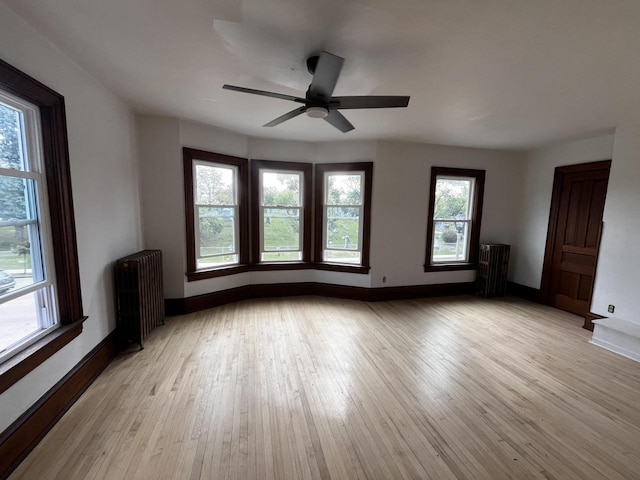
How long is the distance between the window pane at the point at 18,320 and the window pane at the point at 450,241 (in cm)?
487

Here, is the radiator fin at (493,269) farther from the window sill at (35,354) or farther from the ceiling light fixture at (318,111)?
the window sill at (35,354)

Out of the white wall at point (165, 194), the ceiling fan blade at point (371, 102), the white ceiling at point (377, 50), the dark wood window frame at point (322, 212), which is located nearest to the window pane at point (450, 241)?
the dark wood window frame at point (322, 212)

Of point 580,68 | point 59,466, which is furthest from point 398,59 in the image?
point 59,466

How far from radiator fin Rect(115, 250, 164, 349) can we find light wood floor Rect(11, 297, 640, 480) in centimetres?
23

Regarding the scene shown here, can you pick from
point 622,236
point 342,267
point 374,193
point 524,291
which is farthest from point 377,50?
point 524,291

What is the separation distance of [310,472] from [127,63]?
10.1ft

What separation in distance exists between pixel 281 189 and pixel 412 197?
84.5 inches

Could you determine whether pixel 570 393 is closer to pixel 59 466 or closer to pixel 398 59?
pixel 398 59

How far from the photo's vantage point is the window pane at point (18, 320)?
1.57m

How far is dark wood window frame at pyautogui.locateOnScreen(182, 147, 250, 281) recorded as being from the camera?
11.3 ft

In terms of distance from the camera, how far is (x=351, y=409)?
6.46ft

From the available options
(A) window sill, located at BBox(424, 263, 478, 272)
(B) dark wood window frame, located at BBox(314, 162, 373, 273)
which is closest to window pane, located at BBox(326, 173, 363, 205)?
(B) dark wood window frame, located at BBox(314, 162, 373, 273)

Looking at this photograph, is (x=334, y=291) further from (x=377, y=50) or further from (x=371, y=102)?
(x=377, y=50)

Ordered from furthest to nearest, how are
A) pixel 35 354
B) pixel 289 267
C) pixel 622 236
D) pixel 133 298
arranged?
pixel 289 267, pixel 622 236, pixel 133 298, pixel 35 354
